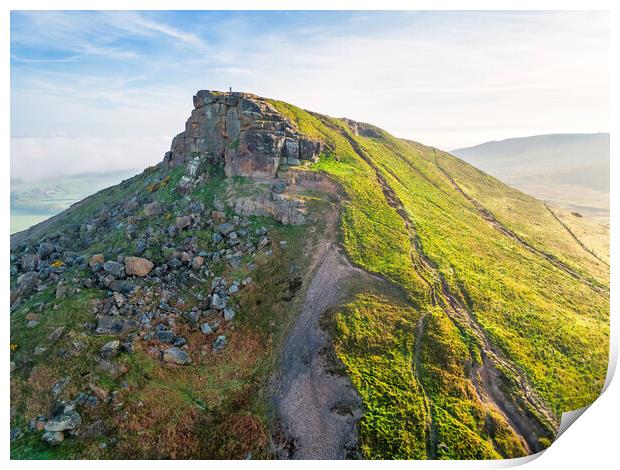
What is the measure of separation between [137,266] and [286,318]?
15673mm

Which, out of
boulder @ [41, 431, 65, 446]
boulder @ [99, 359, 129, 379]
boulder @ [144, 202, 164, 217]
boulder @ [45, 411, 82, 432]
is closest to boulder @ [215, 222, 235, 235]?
boulder @ [144, 202, 164, 217]

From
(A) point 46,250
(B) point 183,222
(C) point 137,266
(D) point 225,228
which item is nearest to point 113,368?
(C) point 137,266

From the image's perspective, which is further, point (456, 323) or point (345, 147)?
point (345, 147)

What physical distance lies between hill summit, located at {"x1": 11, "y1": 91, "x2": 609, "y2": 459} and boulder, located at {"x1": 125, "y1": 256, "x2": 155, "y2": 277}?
0.69ft

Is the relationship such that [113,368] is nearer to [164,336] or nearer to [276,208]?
[164,336]

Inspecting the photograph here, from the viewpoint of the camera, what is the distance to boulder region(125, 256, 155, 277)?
33.4m

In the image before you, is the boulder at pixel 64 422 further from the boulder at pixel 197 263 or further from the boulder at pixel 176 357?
the boulder at pixel 197 263

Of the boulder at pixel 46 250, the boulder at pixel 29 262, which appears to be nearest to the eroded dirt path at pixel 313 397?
the boulder at pixel 29 262

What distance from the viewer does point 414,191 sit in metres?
52.5

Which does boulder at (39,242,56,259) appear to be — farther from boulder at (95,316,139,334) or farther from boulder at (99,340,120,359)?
boulder at (99,340,120,359)

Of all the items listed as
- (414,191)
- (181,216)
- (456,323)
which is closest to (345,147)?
(414,191)

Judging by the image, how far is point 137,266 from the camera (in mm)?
33656

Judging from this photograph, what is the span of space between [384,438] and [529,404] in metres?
11.3

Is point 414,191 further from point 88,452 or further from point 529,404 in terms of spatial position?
point 88,452
